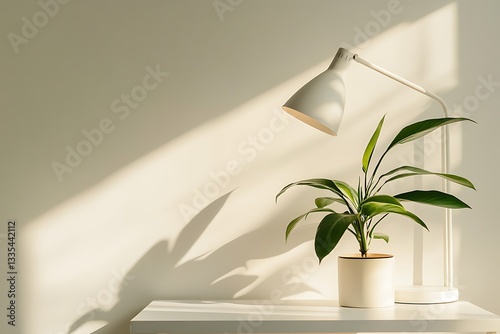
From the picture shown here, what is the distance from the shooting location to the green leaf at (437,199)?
1502 mm

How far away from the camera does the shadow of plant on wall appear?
1.78 metres

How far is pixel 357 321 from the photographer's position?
4.68 ft

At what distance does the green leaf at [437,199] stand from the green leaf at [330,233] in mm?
161

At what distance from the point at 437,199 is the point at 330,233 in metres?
0.28

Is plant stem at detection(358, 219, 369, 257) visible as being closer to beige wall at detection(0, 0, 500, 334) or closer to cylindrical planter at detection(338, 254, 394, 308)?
cylindrical planter at detection(338, 254, 394, 308)

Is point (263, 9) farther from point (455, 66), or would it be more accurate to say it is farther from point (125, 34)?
point (455, 66)

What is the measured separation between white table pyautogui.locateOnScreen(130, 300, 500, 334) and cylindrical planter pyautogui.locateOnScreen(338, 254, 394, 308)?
3cm

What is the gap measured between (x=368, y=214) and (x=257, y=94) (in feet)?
1.61

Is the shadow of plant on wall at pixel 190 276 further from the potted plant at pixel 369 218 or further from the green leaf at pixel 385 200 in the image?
the green leaf at pixel 385 200

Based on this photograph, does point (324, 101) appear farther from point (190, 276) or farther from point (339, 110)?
point (190, 276)

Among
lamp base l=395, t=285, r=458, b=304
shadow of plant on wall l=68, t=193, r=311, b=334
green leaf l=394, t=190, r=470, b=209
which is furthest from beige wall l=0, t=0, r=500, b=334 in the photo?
green leaf l=394, t=190, r=470, b=209

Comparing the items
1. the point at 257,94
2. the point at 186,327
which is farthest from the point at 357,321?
the point at 257,94

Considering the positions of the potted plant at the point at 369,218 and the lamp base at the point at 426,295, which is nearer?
the potted plant at the point at 369,218

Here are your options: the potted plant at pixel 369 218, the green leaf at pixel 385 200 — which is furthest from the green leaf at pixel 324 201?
the green leaf at pixel 385 200
